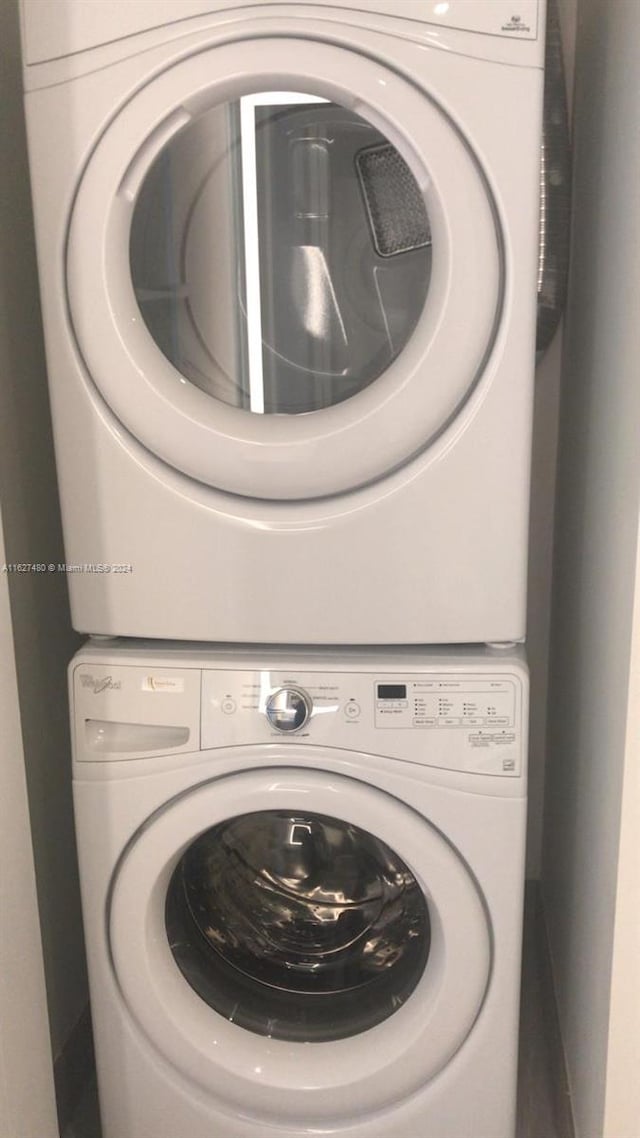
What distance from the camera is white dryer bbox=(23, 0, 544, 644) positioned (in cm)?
88

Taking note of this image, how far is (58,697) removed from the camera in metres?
1.28

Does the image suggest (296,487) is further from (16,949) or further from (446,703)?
(16,949)

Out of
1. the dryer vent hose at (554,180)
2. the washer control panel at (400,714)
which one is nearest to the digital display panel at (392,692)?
the washer control panel at (400,714)

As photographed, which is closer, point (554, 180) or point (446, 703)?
point (446, 703)

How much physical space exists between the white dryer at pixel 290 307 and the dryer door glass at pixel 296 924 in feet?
0.98

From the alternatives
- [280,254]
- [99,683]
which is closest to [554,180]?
[280,254]

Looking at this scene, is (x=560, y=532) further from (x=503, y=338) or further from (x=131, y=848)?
(x=131, y=848)

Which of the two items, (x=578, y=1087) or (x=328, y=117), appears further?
(x=578, y=1087)

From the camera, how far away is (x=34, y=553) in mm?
1213

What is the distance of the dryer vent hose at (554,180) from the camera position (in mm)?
1282

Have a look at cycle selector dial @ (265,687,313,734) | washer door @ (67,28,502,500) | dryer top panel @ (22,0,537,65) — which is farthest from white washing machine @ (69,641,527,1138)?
dryer top panel @ (22,0,537,65)

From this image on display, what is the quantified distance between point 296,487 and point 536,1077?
3.10ft

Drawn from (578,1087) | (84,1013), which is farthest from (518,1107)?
(84,1013)

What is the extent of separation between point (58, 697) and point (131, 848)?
306mm
